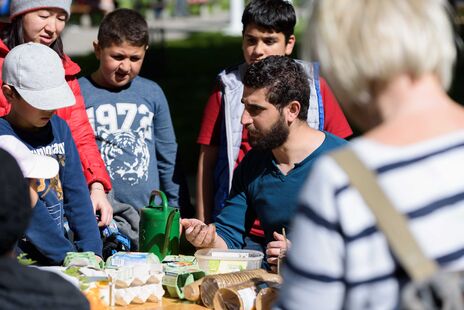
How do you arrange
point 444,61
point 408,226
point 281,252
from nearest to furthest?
point 408,226
point 444,61
point 281,252

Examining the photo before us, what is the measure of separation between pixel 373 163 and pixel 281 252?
6.17ft

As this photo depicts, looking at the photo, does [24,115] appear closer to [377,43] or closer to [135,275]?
[135,275]

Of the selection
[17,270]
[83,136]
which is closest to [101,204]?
[83,136]

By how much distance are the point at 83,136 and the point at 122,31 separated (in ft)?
2.11

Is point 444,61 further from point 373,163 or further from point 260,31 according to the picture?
point 260,31

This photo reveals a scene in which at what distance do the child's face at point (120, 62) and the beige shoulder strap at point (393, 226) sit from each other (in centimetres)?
327

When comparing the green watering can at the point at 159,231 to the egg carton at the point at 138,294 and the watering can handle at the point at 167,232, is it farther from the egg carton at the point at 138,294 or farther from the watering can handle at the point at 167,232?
the egg carton at the point at 138,294

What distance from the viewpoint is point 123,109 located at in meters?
4.82

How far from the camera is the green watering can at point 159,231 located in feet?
12.4

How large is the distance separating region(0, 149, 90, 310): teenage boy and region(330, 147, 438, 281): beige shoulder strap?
2.10 ft

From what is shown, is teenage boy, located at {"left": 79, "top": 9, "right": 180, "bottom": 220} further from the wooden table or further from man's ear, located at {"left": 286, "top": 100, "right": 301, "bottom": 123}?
the wooden table

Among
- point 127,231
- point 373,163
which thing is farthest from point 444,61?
point 127,231

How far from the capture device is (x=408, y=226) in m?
1.60

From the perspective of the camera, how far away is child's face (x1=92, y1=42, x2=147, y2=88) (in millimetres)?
4766
